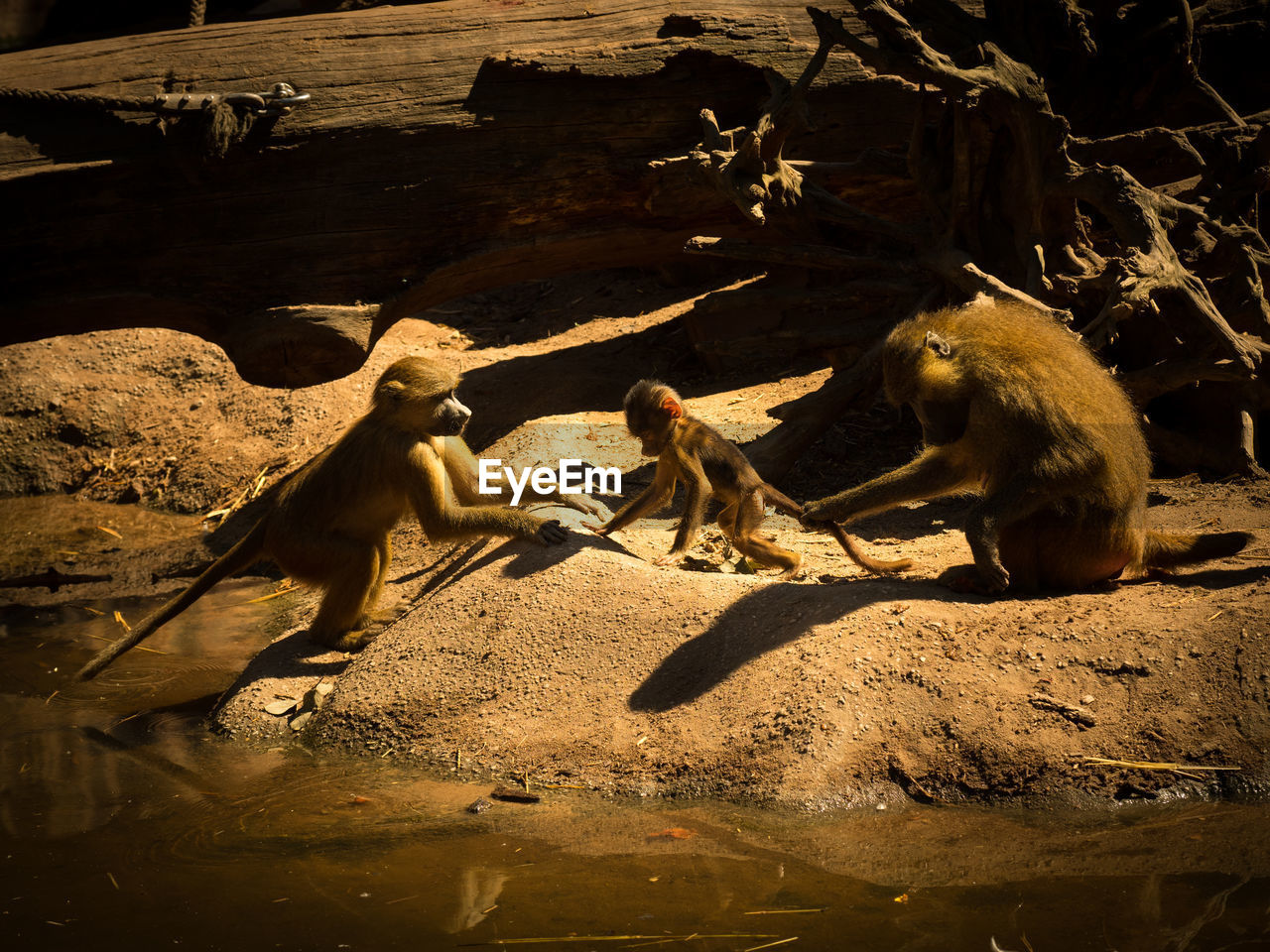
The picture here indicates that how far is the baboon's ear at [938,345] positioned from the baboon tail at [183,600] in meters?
3.83

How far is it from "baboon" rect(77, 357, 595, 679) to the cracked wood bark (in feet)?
7.06

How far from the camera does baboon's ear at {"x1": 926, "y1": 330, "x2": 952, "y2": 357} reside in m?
4.72

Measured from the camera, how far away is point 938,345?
473cm

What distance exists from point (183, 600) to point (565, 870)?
3.27 metres

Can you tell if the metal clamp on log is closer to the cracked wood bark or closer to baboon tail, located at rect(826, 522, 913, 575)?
the cracked wood bark

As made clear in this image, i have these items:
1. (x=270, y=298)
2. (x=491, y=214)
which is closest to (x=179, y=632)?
(x=270, y=298)

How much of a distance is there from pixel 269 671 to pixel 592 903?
290cm

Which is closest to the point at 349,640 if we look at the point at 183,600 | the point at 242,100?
the point at 183,600

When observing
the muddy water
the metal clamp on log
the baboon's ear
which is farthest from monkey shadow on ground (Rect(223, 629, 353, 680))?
the metal clamp on log

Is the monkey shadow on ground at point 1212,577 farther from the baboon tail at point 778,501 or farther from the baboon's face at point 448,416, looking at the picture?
the baboon's face at point 448,416

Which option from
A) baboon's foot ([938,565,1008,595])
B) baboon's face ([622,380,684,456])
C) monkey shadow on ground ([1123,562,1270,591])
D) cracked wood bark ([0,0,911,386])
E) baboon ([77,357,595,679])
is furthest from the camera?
cracked wood bark ([0,0,911,386])

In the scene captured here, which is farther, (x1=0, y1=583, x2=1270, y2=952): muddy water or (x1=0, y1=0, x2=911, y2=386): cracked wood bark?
(x1=0, y1=0, x2=911, y2=386): cracked wood bark

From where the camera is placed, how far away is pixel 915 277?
7.64 metres

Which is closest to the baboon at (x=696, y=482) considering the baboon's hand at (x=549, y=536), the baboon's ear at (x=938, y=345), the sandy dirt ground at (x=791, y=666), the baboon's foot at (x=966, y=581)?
the sandy dirt ground at (x=791, y=666)
